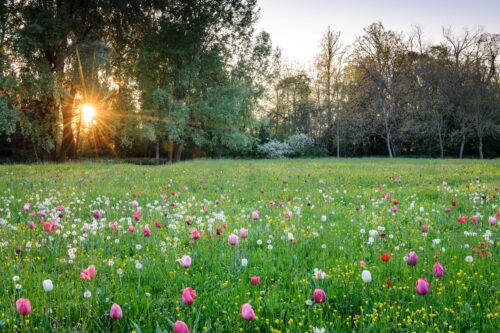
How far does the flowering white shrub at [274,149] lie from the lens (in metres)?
46.5

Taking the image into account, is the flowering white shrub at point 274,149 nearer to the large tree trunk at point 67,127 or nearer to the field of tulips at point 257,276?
the large tree trunk at point 67,127

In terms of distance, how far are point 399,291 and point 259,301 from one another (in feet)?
3.95

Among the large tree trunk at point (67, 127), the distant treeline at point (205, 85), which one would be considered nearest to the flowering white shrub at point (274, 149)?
the distant treeline at point (205, 85)

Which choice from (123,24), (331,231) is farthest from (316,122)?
(331,231)

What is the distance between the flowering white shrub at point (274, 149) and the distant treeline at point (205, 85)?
0.15m

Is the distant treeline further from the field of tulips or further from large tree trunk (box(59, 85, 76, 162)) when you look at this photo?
the field of tulips

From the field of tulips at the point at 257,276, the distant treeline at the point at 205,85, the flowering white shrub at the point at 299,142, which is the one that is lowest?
the field of tulips at the point at 257,276

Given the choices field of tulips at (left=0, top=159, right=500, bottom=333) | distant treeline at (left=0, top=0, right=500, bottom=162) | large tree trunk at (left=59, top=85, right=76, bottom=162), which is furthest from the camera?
large tree trunk at (left=59, top=85, right=76, bottom=162)

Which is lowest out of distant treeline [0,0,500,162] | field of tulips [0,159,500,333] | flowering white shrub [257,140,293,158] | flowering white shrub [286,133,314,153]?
field of tulips [0,159,500,333]

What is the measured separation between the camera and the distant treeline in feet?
77.8

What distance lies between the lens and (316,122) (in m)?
51.6

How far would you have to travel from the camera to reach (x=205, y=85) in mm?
35375

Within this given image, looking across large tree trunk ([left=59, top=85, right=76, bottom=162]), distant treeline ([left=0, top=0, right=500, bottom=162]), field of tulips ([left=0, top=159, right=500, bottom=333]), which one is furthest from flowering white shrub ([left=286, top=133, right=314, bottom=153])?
field of tulips ([left=0, top=159, right=500, bottom=333])

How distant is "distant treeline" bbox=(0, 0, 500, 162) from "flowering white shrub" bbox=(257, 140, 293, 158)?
15 cm
